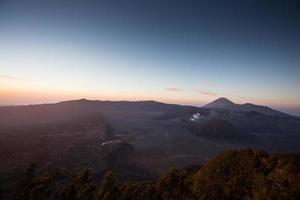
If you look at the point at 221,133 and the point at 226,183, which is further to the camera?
the point at 221,133

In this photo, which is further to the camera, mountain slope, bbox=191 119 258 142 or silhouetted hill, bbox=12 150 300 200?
mountain slope, bbox=191 119 258 142

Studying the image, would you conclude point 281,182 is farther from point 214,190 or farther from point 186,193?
point 186,193

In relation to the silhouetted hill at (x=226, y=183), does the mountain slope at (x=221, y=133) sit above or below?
below

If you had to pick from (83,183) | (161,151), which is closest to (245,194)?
(83,183)

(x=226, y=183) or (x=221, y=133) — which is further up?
(x=226, y=183)

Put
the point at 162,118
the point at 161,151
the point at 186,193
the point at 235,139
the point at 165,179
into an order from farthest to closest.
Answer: the point at 162,118 < the point at 235,139 < the point at 161,151 < the point at 165,179 < the point at 186,193

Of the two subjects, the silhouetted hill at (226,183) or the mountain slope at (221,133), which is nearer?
the silhouetted hill at (226,183)

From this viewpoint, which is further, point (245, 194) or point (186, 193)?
point (186, 193)

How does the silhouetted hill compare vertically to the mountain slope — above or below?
above
